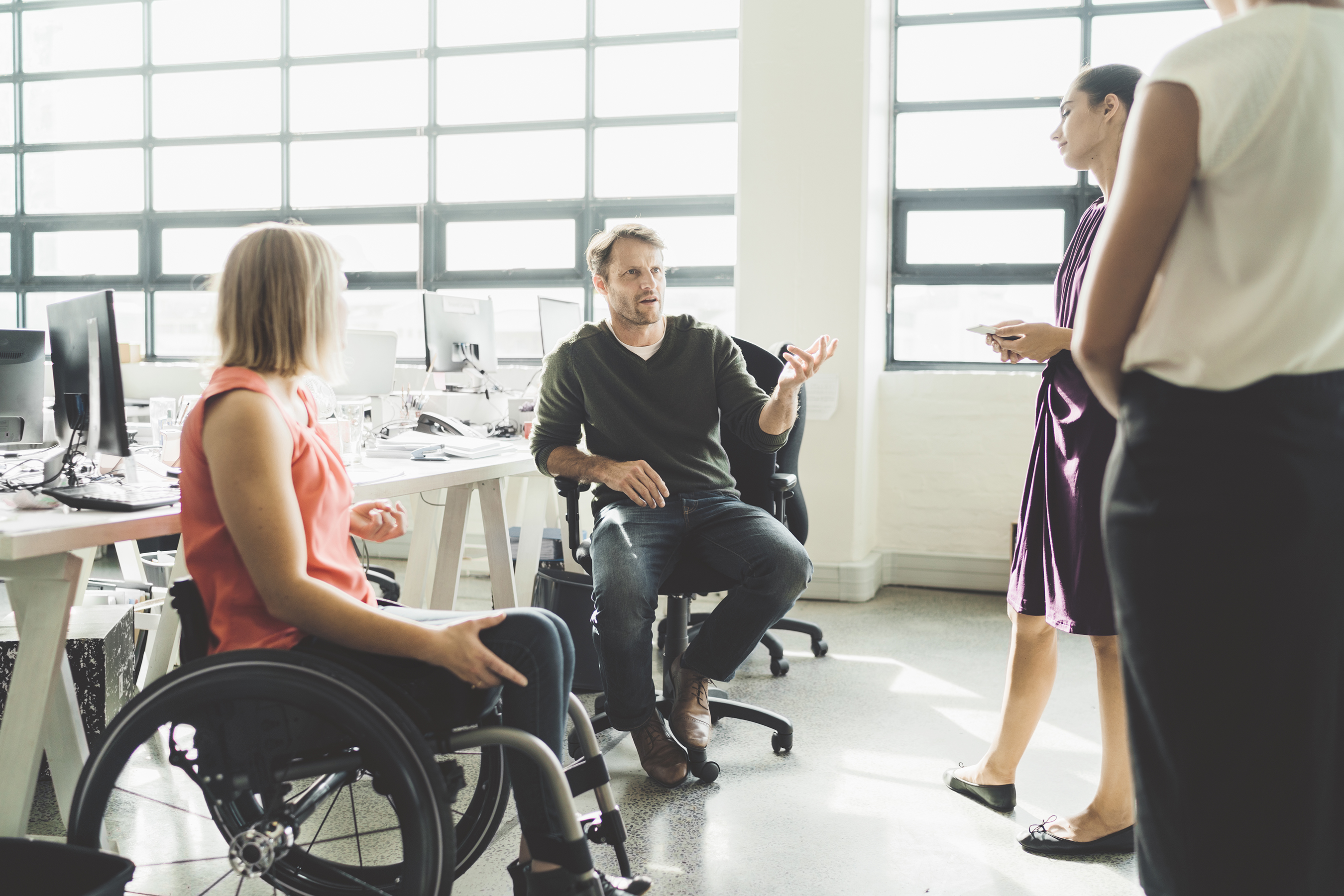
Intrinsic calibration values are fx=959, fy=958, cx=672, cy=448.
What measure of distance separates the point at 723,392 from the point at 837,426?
66.0 inches

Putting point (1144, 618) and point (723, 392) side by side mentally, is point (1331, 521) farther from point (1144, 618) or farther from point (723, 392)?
point (723, 392)

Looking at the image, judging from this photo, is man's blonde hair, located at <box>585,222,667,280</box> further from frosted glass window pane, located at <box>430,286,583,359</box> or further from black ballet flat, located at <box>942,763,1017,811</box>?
frosted glass window pane, located at <box>430,286,583,359</box>

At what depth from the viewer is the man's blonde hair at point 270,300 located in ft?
4.36

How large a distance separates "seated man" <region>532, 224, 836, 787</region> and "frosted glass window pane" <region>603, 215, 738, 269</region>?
2.17 metres

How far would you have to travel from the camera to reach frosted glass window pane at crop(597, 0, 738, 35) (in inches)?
182

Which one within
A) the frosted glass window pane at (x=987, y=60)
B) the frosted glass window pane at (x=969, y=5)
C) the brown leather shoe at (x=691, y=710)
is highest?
the frosted glass window pane at (x=969, y=5)

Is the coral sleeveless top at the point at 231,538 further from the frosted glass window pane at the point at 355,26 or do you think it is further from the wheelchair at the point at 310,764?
the frosted glass window pane at the point at 355,26

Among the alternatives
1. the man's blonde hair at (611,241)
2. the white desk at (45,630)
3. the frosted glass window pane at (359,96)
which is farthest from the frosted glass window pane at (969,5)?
the white desk at (45,630)

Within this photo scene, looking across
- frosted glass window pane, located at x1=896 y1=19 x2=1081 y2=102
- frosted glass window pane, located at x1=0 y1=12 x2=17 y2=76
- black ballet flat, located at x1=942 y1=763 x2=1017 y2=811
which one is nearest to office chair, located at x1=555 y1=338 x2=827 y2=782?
black ballet flat, located at x1=942 y1=763 x2=1017 y2=811

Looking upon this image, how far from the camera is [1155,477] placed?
0.89 metres

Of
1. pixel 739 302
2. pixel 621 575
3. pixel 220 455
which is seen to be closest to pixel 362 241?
pixel 739 302

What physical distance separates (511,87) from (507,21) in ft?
1.09

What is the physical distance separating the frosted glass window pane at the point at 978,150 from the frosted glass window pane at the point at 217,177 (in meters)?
3.36

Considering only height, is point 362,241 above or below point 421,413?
above
